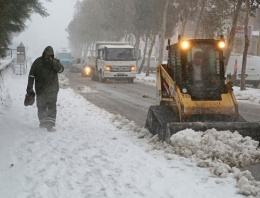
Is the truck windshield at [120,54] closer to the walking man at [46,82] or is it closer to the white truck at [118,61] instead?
the white truck at [118,61]

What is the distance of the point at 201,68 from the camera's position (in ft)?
26.1

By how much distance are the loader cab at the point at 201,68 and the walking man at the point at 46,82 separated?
2.70 metres

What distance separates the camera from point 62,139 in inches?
298

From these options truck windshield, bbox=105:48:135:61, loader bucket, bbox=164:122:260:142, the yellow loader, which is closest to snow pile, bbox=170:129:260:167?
loader bucket, bbox=164:122:260:142

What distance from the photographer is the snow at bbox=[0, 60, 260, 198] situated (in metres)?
4.87

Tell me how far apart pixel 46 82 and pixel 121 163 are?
10.6 feet

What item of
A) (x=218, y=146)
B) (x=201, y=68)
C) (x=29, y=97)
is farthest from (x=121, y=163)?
(x=29, y=97)

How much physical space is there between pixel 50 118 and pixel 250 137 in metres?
4.23

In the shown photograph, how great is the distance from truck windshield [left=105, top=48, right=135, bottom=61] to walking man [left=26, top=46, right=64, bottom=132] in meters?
17.8

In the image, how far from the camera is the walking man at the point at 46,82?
8.26 meters

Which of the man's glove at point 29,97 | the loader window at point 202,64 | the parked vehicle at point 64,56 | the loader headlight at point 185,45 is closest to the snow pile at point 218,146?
the loader window at point 202,64

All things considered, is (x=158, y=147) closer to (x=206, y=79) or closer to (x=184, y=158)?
(x=184, y=158)

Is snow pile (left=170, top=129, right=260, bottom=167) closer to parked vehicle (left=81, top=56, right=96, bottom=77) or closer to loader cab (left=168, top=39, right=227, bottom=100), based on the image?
loader cab (left=168, top=39, right=227, bottom=100)

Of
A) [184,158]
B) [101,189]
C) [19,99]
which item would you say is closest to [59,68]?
[184,158]
